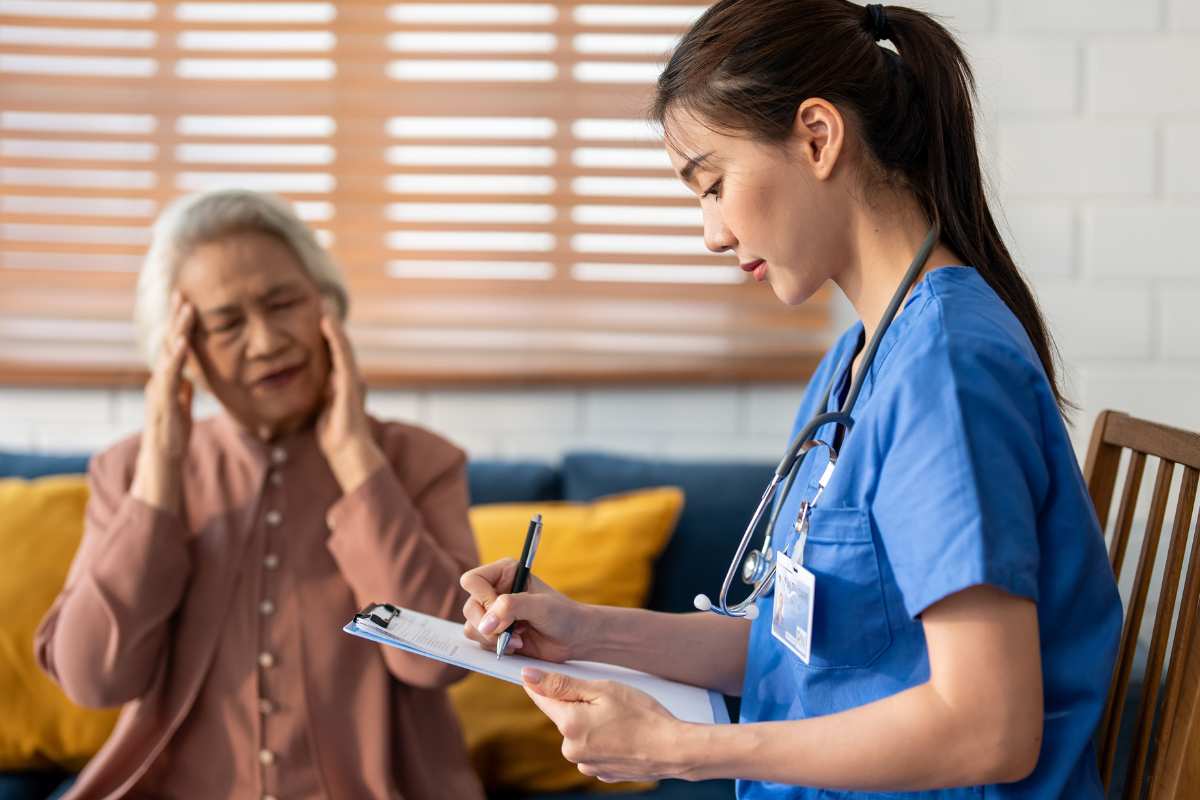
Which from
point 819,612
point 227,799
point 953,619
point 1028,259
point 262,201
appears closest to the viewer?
point 953,619

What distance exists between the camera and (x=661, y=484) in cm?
221

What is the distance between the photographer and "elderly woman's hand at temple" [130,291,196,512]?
1.66m

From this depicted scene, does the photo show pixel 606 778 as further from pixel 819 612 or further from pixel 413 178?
pixel 413 178

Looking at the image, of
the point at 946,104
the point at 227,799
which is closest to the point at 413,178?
the point at 227,799

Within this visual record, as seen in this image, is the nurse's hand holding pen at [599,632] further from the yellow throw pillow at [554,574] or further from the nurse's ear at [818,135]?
the yellow throw pillow at [554,574]

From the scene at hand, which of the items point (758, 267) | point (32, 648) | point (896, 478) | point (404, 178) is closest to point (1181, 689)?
point (896, 478)

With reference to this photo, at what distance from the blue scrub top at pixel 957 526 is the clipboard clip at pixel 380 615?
0.39 metres

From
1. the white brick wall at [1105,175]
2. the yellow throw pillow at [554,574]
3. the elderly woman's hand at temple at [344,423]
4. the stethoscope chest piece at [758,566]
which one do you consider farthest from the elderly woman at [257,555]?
the white brick wall at [1105,175]

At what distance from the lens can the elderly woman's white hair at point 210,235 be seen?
5.66 ft

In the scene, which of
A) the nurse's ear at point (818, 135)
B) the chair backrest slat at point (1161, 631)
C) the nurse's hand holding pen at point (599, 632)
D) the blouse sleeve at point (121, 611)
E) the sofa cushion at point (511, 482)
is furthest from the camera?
the sofa cushion at point (511, 482)

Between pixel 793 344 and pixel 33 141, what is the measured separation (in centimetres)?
161

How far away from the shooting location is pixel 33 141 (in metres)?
2.48

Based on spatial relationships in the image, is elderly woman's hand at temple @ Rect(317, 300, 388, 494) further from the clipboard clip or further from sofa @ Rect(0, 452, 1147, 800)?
sofa @ Rect(0, 452, 1147, 800)

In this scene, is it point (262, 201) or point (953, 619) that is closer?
point (953, 619)
